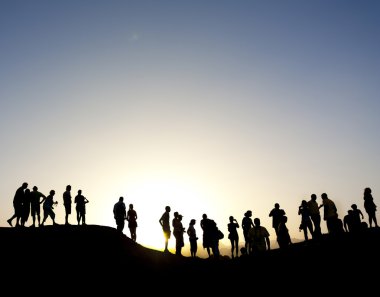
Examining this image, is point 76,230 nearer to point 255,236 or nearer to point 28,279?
point 28,279

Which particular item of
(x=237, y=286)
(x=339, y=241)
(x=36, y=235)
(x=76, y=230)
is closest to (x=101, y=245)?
(x=76, y=230)

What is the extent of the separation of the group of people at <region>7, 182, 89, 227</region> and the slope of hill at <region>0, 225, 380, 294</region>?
1530 mm

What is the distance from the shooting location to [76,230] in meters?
17.6

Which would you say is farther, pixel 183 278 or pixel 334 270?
pixel 183 278

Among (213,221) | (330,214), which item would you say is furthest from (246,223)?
(330,214)

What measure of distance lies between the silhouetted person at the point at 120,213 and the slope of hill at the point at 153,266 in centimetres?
232

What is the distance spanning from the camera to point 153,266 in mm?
16125

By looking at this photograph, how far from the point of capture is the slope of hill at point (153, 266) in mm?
12227

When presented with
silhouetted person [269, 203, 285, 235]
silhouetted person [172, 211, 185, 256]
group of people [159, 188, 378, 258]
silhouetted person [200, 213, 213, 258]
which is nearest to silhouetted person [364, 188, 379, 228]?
group of people [159, 188, 378, 258]

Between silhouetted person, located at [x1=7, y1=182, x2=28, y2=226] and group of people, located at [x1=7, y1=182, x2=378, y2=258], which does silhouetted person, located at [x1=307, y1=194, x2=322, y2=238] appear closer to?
group of people, located at [x1=7, y1=182, x2=378, y2=258]

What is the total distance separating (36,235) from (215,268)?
9.01 m

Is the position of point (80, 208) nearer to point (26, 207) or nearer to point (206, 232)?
point (26, 207)

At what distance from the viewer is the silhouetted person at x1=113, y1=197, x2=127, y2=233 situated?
20.0 m

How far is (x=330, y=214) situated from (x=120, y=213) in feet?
40.2
